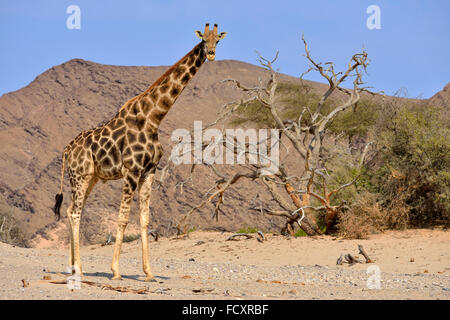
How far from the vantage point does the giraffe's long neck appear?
859 cm

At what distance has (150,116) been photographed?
337 inches

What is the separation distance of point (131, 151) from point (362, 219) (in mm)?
8864

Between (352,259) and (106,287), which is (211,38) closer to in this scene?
(106,287)

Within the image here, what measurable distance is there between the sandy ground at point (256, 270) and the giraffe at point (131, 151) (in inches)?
35.2

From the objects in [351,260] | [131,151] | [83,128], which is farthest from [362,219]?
[83,128]

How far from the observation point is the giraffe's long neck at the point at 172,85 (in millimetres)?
8586

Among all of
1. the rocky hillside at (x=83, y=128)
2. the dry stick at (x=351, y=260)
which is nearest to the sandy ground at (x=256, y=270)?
the dry stick at (x=351, y=260)

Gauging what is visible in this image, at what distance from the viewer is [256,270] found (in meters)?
11.1

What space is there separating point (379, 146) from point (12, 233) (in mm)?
14930

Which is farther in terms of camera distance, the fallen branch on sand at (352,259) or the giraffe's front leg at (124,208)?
the fallen branch on sand at (352,259)

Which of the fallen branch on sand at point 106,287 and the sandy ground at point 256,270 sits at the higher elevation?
the fallen branch on sand at point 106,287

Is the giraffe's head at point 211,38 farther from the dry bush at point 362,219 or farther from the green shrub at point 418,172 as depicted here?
the green shrub at point 418,172
